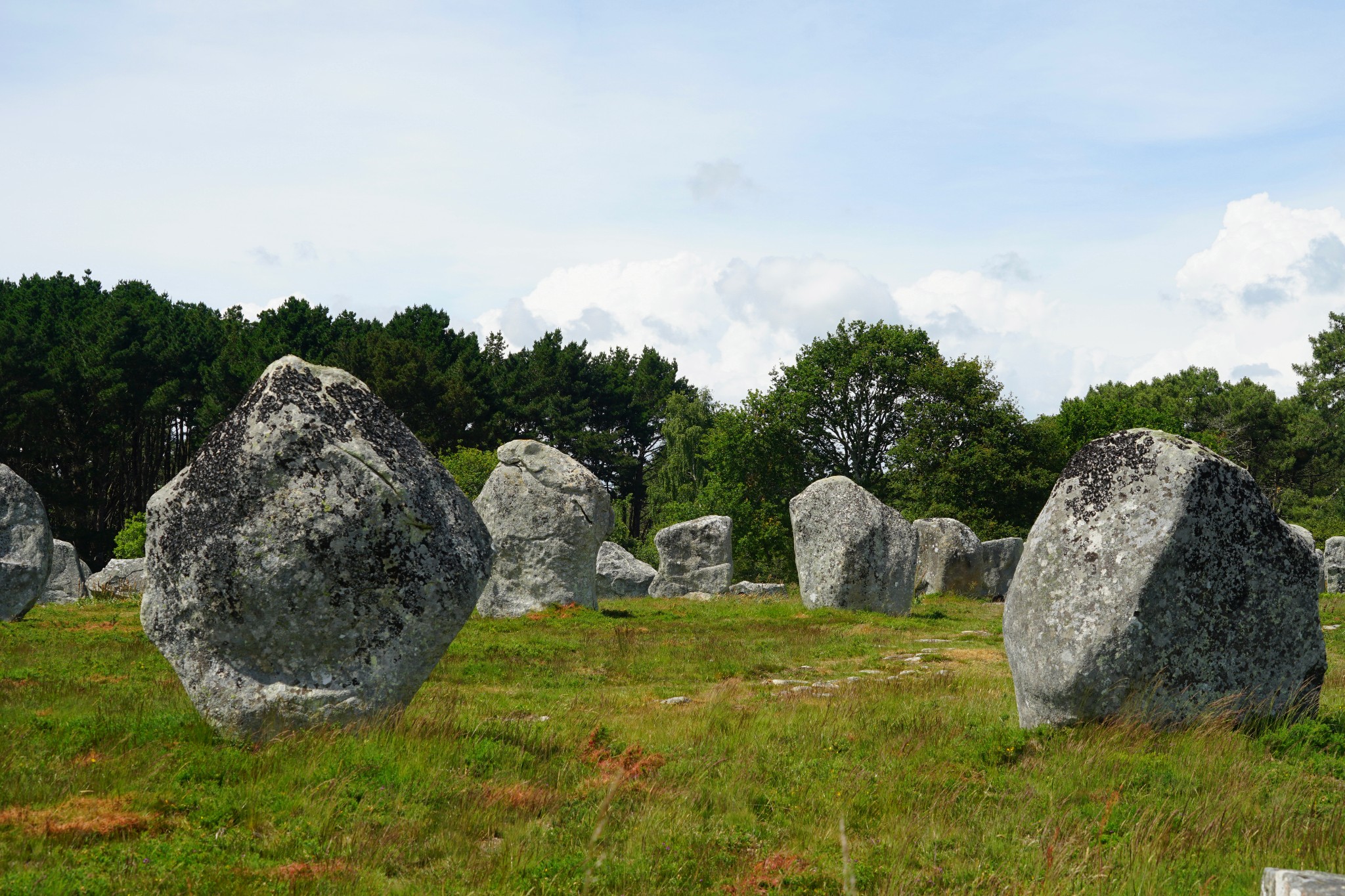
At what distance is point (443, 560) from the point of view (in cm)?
873

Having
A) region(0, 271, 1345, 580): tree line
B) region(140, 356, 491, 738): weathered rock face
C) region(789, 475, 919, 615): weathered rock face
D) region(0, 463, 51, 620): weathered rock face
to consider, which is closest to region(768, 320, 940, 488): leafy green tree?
region(0, 271, 1345, 580): tree line

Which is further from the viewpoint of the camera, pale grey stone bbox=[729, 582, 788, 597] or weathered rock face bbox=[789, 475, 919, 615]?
pale grey stone bbox=[729, 582, 788, 597]

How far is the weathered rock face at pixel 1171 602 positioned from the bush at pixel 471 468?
31.1m

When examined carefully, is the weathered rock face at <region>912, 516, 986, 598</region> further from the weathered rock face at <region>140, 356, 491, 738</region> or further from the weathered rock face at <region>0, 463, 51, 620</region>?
the weathered rock face at <region>140, 356, 491, 738</region>

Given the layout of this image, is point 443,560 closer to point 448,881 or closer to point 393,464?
point 393,464

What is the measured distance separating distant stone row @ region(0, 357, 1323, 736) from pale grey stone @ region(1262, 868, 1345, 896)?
5.34 m

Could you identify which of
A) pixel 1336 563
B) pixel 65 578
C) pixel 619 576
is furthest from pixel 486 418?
pixel 1336 563

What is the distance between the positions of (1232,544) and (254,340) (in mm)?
48745

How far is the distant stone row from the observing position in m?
8.30

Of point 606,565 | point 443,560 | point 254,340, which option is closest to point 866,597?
point 606,565

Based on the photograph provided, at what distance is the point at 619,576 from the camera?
32.5 metres

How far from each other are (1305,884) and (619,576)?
1152 inches

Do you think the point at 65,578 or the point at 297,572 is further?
the point at 65,578

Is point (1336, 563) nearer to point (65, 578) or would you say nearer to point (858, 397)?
point (858, 397)
